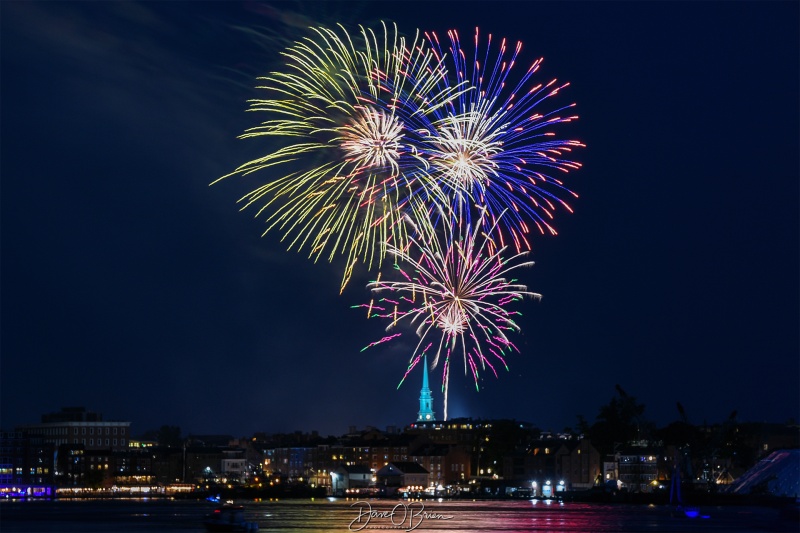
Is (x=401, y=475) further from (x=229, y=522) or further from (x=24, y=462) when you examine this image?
(x=229, y=522)

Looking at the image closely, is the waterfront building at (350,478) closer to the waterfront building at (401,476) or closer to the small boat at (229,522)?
the waterfront building at (401,476)

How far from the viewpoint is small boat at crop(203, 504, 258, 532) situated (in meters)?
74.4

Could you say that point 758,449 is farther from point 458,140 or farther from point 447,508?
point 458,140

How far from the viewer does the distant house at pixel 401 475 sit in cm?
16450

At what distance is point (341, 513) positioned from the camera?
327 feet

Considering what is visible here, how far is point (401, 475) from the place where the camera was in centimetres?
16512

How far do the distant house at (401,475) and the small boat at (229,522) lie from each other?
3387 inches

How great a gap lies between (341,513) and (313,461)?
9752 cm

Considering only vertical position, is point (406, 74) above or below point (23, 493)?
above

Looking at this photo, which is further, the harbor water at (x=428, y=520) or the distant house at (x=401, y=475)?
the distant house at (x=401, y=475)

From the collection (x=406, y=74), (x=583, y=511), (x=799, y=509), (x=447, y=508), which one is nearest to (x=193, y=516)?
(x=447, y=508)
